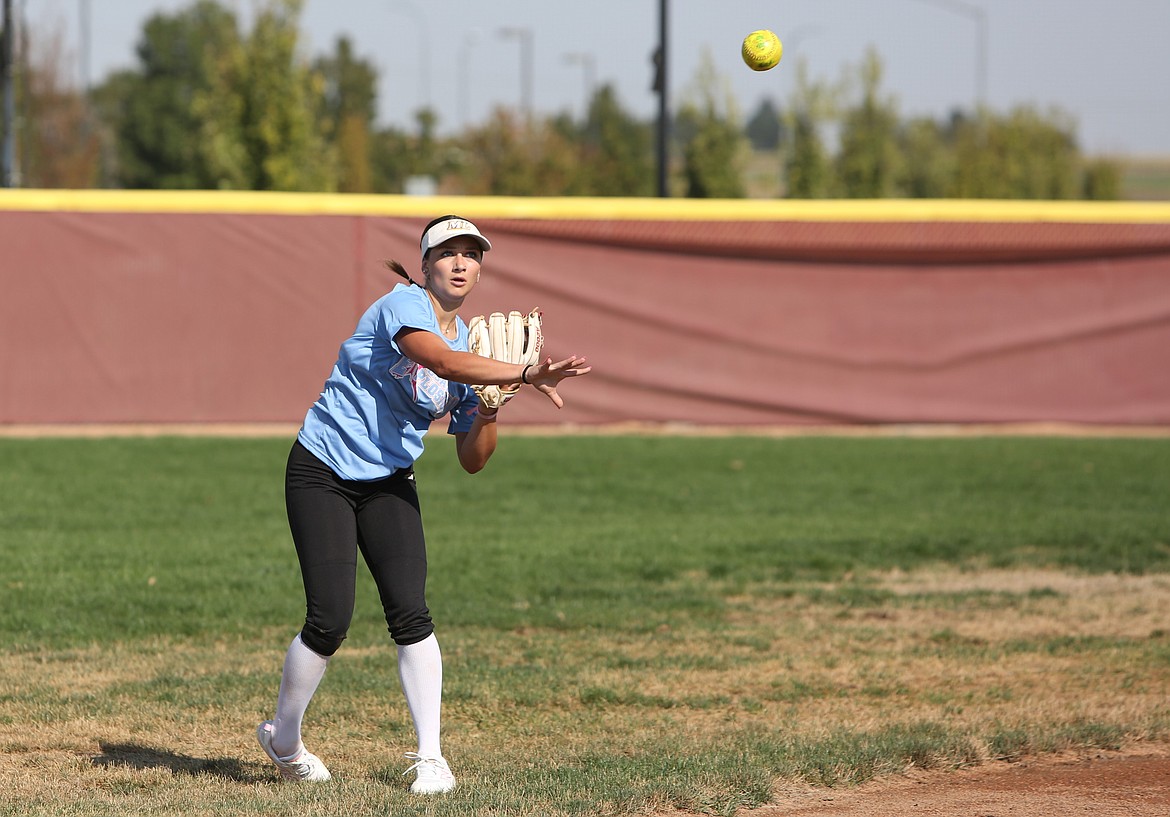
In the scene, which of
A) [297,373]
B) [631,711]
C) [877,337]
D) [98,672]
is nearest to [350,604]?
[631,711]

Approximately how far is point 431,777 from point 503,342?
1.46 m

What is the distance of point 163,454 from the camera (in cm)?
1298

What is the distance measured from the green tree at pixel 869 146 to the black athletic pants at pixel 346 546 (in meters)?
33.1

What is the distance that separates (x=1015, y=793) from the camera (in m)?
5.10

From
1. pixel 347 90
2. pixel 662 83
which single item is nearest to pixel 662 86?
pixel 662 83

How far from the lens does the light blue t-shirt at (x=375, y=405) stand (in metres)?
4.73

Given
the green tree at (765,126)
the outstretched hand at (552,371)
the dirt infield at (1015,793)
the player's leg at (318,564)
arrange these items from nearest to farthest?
the outstretched hand at (552,371) < the player's leg at (318,564) < the dirt infield at (1015,793) < the green tree at (765,126)

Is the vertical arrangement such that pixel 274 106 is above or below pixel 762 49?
above

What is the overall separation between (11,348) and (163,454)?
2.62 m

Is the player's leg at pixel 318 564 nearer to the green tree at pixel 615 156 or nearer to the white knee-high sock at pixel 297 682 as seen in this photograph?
the white knee-high sock at pixel 297 682

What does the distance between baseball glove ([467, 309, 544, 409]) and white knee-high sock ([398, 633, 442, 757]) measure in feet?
2.82

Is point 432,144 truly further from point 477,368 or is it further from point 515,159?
point 477,368

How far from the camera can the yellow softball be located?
22.9 ft

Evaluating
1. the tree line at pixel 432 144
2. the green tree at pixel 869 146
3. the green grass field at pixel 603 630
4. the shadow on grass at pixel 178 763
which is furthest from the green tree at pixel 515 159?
the shadow on grass at pixel 178 763
